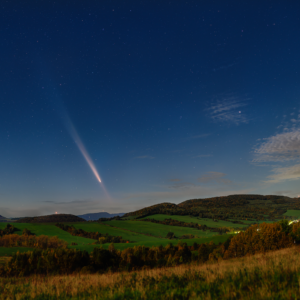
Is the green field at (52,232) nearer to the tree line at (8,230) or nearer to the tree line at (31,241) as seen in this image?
the tree line at (8,230)

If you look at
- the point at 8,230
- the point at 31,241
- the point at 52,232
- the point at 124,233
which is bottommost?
the point at 31,241

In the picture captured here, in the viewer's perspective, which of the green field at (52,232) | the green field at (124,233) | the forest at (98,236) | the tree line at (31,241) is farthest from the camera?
the green field at (124,233)

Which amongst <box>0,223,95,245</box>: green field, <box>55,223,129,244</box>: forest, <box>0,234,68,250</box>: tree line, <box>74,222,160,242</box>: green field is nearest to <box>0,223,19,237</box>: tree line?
<box>0,223,95,245</box>: green field

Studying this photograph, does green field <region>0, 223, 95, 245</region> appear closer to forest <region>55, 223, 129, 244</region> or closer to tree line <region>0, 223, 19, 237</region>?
tree line <region>0, 223, 19, 237</region>

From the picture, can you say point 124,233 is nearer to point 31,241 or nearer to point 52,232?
point 52,232

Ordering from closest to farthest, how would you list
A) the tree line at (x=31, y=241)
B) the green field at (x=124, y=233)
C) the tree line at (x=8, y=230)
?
the tree line at (x=31, y=241) < the green field at (x=124, y=233) < the tree line at (x=8, y=230)

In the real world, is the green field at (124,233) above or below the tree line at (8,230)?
below

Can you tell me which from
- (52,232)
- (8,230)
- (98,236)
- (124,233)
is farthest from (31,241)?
(124,233)

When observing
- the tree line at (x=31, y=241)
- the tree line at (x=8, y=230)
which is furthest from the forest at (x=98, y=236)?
the tree line at (x=8, y=230)

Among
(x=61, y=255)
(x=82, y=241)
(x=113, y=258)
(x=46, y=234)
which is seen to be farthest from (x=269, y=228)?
(x=46, y=234)

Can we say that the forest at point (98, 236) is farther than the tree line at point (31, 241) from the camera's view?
Yes

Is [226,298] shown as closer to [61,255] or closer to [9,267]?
[61,255]

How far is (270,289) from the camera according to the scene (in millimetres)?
5824

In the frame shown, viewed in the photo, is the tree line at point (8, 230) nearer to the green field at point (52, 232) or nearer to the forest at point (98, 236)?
the green field at point (52, 232)
